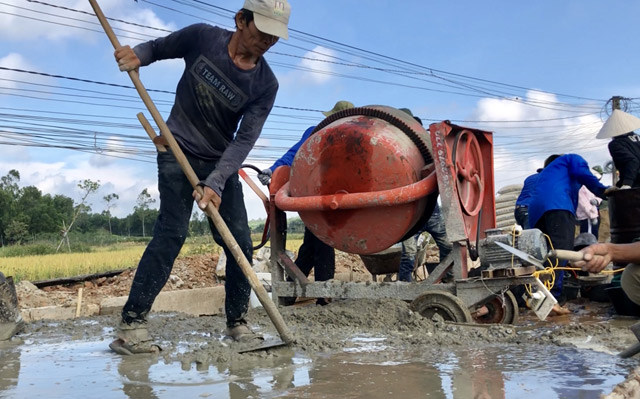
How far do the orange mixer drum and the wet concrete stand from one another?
1.99 feet

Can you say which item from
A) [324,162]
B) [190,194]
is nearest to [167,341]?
[190,194]

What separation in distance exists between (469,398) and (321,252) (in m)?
3.36

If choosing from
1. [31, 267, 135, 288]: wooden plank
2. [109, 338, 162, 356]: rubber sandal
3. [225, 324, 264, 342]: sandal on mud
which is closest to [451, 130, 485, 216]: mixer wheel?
[225, 324, 264, 342]: sandal on mud

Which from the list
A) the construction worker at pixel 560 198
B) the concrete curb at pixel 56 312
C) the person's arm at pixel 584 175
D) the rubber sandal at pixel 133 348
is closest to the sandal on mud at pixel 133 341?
the rubber sandal at pixel 133 348

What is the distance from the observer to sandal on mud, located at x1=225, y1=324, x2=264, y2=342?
3.52 metres

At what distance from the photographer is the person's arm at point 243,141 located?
3.30 m

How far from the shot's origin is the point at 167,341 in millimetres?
3559

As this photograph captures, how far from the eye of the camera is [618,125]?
6.46m

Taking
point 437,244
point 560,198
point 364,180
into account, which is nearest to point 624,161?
point 560,198

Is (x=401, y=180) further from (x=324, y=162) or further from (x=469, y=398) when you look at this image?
(x=469, y=398)

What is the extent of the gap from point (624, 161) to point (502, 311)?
2.67 meters

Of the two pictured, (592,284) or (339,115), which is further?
(592,284)

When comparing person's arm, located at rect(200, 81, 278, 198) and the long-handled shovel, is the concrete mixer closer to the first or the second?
person's arm, located at rect(200, 81, 278, 198)

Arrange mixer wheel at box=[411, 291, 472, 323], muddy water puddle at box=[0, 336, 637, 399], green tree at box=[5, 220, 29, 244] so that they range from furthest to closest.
A: 1. green tree at box=[5, 220, 29, 244]
2. mixer wheel at box=[411, 291, 472, 323]
3. muddy water puddle at box=[0, 336, 637, 399]
